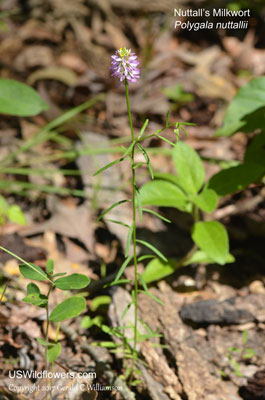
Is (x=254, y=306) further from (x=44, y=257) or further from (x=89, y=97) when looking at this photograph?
(x=89, y=97)

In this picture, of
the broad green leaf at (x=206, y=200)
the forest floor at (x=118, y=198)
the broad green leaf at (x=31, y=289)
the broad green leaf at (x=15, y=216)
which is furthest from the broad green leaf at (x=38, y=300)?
the broad green leaf at (x=15, y=216)

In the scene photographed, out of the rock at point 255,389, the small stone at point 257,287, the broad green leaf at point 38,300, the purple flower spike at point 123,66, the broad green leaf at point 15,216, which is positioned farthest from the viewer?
the broad green leaf at point 15,216

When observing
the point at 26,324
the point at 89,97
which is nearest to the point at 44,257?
the point at 26,324

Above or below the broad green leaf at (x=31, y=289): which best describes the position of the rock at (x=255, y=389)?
below

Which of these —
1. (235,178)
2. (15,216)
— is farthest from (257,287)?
(15,216)

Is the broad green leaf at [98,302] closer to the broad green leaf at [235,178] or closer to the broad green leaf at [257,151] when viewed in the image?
the broad green leaf at [235,178]

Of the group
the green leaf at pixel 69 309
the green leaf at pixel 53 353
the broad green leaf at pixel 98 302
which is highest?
the broad green leaf at pixel 98 302

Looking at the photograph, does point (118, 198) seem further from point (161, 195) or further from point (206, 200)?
point (206, 200)
